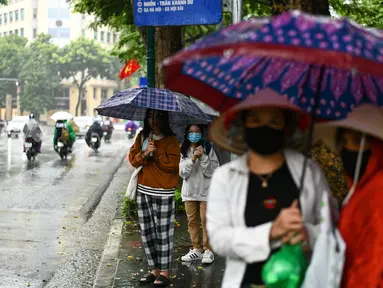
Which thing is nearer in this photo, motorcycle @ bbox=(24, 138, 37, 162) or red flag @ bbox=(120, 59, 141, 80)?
red flag @ bbox=(120, 59, 141, 80)

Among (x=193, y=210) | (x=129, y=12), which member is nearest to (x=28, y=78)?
(x=129, y=12)

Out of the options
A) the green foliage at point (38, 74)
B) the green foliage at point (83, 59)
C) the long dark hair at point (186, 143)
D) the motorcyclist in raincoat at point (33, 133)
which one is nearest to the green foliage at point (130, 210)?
the long dark hair at point (186, 143)

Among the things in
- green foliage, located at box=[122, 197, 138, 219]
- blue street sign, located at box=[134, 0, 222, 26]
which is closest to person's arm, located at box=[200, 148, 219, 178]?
blue street sign, located at box=[134, 0, 222, 26]

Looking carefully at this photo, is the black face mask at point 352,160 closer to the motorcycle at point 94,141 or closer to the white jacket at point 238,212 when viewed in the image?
the white jacket at point 238,212

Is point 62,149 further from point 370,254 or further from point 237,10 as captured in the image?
point 370,254

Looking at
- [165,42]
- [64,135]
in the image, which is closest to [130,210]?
[165,42]

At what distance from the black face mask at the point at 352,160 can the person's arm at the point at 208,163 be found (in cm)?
457

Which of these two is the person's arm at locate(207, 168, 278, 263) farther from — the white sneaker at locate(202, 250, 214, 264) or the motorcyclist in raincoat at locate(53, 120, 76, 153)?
the motorcyclist in raincoat at locate(53, 120, 76, 153)

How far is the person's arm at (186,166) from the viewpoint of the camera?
790 cm

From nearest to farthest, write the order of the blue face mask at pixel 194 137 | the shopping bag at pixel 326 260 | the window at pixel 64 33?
the shopping bag at pixel 326 260 < the blue face mask at pixel 194 137 < the window at pixel 64 33

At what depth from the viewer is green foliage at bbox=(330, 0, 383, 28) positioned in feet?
49.2

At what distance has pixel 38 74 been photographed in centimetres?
8788

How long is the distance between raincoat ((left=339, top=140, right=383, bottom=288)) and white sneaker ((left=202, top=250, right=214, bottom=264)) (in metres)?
4.82

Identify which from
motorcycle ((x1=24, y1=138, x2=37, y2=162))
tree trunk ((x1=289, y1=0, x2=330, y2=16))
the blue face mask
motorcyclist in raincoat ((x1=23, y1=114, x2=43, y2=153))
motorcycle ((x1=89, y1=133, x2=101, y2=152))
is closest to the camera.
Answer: tree trunk ((x1=289, y1=0, x2=330, y2=16))
